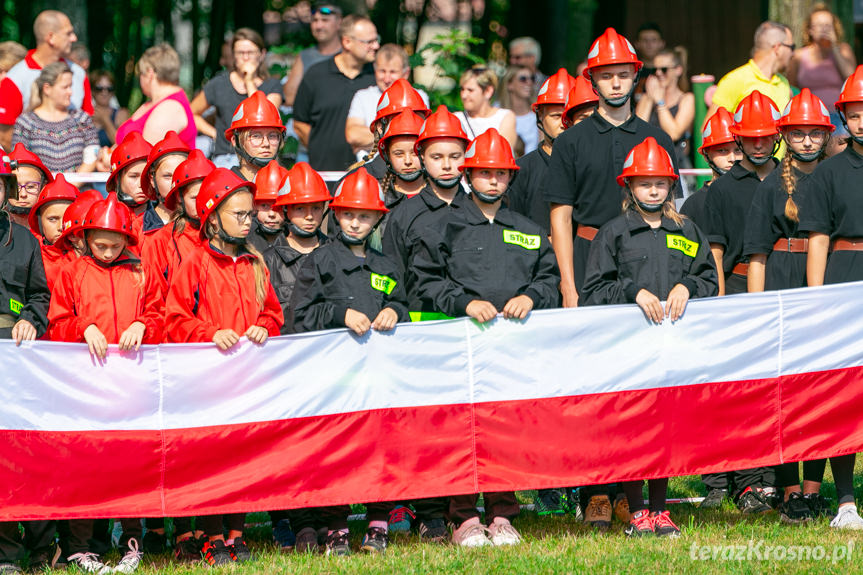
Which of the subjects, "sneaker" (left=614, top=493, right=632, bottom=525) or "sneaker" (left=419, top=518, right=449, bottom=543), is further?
"sneaker" (left=614, top=493, right=632, bottom=525)

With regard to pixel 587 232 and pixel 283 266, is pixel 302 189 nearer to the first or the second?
pixel 283 266

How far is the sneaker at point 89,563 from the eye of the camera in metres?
7.45

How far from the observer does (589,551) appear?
755 cm

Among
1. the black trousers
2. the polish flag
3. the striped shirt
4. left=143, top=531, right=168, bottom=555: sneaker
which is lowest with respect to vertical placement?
left=143, top=531, right=168, bottom=555: sneaker

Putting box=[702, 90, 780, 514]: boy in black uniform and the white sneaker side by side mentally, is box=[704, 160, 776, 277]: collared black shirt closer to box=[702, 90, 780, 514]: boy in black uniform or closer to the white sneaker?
box=[702, 90, 780, 514]: boy in black uniform

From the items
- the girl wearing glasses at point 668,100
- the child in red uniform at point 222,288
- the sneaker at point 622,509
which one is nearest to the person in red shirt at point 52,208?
the child in red uniform at point 222,288

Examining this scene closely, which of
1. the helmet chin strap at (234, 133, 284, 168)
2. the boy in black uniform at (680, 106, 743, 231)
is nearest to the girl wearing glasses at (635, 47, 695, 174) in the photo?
the boy in black uniform at (680, 106, 743, 231)

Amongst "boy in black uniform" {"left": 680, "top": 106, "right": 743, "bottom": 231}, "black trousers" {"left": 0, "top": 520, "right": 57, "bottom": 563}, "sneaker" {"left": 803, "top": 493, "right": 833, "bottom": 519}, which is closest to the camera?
"black trousers" {"left": 0, "top": 520, "right": 57, "bottom": 563}

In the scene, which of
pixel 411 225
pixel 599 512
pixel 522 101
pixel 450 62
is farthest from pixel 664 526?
pixel 450 62

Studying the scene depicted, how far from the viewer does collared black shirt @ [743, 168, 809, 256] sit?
8773 millimetres

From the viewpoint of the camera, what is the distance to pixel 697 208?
9.61 m

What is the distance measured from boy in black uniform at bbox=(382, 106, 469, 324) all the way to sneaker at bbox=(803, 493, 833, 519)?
2.77 meters

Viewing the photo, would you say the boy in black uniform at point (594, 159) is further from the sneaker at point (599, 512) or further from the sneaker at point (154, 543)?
the sneaker at point (154, 543)

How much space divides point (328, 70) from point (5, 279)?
5.40 meters
